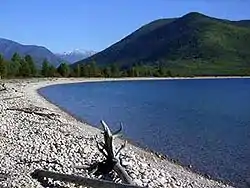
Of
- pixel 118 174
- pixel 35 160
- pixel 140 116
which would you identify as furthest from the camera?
pixel 140 116

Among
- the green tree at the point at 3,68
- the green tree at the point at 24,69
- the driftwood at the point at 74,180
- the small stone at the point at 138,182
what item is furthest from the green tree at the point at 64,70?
the driftwood at the point at 74,180

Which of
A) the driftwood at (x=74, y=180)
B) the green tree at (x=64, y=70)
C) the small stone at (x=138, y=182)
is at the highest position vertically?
the driftwood at (x=74, y=180)

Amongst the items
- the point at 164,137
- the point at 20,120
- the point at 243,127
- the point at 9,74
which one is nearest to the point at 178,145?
the point at 164,137

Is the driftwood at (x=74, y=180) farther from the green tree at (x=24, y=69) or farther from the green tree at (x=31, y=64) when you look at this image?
the green tree at (x=31, y=64)

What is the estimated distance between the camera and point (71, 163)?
67.3 feet

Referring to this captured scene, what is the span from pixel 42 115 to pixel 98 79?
14548 cm

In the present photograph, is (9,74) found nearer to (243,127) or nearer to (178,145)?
(243,127)

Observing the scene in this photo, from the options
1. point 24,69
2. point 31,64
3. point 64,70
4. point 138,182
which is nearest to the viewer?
point 138,182

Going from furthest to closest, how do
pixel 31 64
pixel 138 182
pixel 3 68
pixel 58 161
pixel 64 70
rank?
pixel 64 70
pixel 31 64
pixel 3 68
pixel 58 161
pixel 138 182

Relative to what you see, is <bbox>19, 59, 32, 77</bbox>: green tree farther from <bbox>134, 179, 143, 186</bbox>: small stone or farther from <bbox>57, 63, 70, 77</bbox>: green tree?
<bbox>134, 179, 143, 186</bbox>: small stone

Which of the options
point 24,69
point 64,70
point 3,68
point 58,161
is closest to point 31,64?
point 24,69

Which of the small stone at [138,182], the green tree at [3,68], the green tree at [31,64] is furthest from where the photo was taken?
the green tree at [31,64]

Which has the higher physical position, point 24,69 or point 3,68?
point 3,68

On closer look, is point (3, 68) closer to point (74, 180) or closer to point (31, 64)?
point (31, 64)
